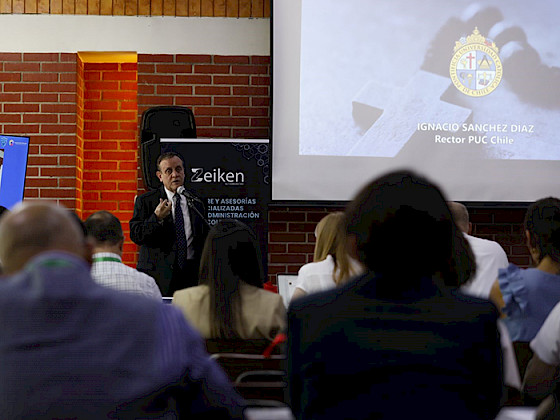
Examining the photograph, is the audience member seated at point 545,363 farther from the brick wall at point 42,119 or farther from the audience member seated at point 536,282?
the brick wall at point 42,119

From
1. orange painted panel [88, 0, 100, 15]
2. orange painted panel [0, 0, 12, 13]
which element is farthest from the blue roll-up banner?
orange painted panel [0, 0, 12, 13]

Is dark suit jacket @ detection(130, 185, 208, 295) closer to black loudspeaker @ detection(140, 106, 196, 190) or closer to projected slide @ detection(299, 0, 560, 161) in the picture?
black loudspeaker @ detection(140, 106, 196, 190)

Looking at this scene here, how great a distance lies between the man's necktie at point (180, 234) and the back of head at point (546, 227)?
2.50m

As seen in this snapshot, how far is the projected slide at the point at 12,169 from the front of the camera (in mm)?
4168

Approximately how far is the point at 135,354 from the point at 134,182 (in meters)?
4.42

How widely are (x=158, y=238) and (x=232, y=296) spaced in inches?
85.7

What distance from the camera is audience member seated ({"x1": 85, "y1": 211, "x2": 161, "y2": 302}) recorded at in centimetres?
263

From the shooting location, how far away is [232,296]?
90.8 inches

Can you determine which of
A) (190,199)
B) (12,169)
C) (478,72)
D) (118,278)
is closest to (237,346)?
(118,278)

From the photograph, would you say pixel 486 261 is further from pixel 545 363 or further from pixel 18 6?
pixel 18 6

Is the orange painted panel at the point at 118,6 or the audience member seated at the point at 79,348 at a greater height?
the orange painted panel at the point at 118,6

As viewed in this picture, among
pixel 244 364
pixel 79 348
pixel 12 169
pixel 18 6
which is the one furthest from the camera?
pixel 18 6

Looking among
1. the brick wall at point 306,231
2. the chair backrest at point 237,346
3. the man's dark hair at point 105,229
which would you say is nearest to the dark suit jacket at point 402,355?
the chair backrest at point 237,346

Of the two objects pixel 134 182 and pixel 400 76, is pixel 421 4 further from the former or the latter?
pixel 134 182
